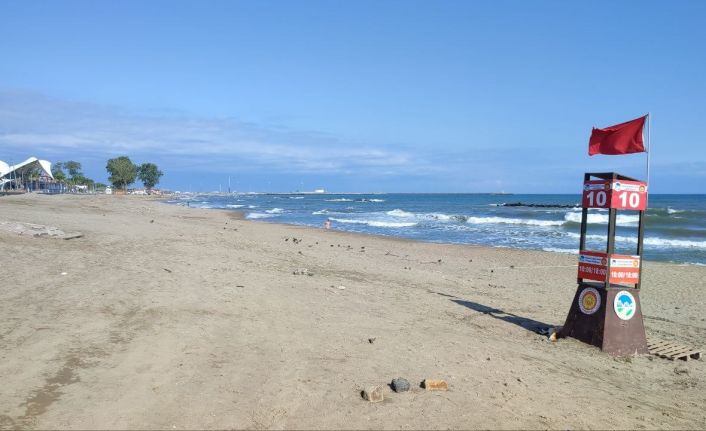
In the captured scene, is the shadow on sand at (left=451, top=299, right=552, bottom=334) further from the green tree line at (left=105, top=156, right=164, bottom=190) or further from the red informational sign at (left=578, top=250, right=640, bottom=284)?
the green tree line at (left=105, top=156, right=164, bottom=190)

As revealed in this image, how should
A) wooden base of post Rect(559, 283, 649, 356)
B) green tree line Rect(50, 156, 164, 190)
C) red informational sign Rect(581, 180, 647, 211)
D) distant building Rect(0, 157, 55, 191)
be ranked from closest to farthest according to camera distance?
1. red informational sign Rect(581, 180, 647, 211)
2. wooden base of post Rect(559, 283, 649, 356)
3. distant building Rect(0, 157, 55, 191)
4. green tree line Rect(50, 156, 164, 190)

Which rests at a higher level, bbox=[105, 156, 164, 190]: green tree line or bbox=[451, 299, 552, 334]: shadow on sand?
bbox=[105, 156, 164, 190]: green tree line

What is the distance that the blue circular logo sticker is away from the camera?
6484mm

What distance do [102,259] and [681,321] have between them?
10.7 metres

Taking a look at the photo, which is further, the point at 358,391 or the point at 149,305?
the point at 149,305

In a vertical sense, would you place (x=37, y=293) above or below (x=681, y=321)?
above

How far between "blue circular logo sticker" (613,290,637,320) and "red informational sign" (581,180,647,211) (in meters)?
1.10

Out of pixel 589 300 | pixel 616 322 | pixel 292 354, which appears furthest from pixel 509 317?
pixel 292 354

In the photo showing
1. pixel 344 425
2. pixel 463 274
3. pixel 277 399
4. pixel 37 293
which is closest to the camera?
pixel 344 425

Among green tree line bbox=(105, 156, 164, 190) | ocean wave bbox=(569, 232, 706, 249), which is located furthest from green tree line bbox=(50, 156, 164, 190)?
ocean wave bbox=(569, 232, 706, 249)

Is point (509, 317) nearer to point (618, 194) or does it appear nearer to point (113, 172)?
point (618, 194)

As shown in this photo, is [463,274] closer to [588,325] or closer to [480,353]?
[588,325]

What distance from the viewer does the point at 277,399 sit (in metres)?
4.24

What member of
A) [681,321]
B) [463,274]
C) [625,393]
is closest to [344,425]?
[625,393]
